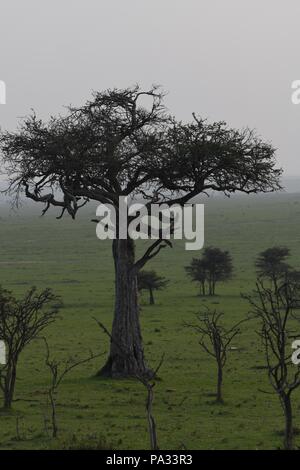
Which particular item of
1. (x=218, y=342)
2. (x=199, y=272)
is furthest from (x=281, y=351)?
(x=199, y=272)

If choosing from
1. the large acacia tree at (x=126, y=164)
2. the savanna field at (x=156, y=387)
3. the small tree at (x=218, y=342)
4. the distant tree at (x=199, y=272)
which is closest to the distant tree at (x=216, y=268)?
the distant tree at (x=199, y=272)

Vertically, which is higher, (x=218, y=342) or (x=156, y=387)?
(x=218, y=342)

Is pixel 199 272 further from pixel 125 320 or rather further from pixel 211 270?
pixel 125 320

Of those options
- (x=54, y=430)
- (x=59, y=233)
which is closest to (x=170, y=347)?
(x=54, y=430)

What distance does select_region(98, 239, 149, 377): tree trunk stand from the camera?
26.4 m

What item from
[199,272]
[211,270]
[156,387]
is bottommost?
[156,387]

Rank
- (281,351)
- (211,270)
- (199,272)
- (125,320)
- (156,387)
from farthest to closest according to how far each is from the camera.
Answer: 1. (211,270)
2. (199,272)
3. (125,320)
4. (156,387)
5. (281,351)

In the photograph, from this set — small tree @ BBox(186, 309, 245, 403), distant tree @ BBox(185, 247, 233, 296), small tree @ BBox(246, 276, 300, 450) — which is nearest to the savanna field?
small tree @ BBox(186, 309, 245, 403)

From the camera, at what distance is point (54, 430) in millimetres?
17859

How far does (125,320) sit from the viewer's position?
2653 centimetres

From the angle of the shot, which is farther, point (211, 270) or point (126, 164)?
point (211, 270)

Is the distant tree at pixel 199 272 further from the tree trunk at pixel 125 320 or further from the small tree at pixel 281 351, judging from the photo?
the tree trunk at pixel 125 320
